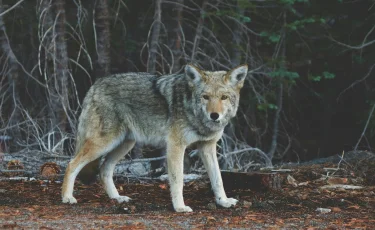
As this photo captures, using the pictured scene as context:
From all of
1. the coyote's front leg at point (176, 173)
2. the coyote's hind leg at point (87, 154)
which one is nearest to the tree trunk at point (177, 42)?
the coyote's hind leg at point (87, 154)

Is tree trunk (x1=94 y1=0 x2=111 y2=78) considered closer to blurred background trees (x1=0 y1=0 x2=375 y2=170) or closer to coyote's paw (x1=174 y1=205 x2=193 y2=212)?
blurred background trees (x1=0 y1=0 x2=375 y2=170)

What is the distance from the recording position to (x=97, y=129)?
27.1 feet

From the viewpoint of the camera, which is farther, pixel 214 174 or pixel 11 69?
pixel 11 69

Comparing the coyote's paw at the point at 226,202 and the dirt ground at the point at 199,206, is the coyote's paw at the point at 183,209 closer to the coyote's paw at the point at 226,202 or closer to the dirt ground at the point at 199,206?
the dirt ground at the point at 199,206

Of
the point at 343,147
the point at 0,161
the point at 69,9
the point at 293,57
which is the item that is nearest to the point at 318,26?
the point at 293,57

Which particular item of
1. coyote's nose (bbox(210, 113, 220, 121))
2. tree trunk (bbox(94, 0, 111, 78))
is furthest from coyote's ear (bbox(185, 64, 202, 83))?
tree trunk (bbox(94, 0, 111, 78))

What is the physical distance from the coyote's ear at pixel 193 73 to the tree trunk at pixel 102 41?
15.6ft

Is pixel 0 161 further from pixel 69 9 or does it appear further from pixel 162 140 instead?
pixel 69 9

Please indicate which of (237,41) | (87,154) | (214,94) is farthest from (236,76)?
(237,41)

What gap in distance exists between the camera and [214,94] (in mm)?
7574

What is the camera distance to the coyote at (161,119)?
767 centimetres

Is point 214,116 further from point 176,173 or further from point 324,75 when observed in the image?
point 324,75

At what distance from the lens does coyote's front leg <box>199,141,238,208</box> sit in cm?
796

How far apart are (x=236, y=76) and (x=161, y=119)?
109 cm
